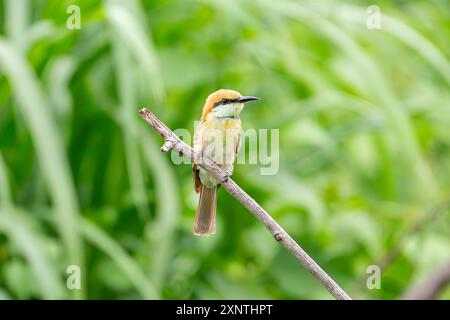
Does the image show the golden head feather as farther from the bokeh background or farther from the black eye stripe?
the bokeh background

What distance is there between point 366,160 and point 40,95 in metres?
1.20

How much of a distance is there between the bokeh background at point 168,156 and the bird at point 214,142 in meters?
0.55

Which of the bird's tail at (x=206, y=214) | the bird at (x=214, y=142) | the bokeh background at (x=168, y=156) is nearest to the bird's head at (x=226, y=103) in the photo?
the bird at (x=214, y=142)

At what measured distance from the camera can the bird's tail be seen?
1236mm

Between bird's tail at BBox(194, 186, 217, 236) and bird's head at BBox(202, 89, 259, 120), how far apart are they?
0.13 metres

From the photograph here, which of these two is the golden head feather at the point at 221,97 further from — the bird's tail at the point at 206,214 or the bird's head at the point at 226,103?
the bird's tail at the point at 206,214

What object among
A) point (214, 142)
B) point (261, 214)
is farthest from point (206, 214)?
point (261, 214)

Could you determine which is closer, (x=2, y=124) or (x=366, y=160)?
(x=2, y=124)

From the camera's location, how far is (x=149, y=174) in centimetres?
238

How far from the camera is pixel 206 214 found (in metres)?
1.35

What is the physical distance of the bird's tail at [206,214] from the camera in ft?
4.06
